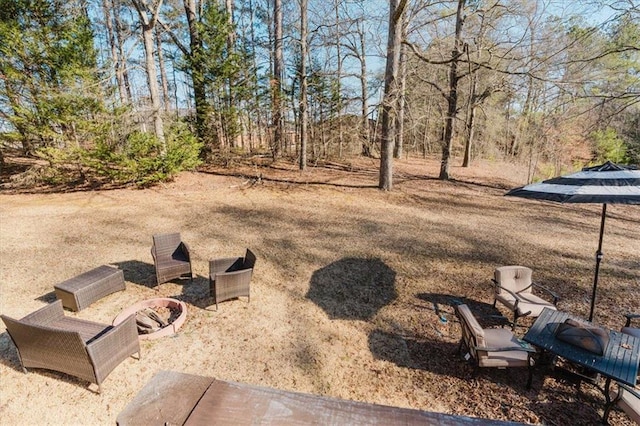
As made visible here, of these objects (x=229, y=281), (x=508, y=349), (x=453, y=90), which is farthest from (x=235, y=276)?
(x=453, y=90)

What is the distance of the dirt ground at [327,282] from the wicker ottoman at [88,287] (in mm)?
166

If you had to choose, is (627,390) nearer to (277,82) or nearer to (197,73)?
(277,82)

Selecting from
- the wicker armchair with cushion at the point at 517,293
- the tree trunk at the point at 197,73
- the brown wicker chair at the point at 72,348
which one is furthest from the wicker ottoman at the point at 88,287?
the tree trunk at the point at 197,73

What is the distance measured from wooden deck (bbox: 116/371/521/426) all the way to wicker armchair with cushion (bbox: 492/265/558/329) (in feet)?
14.2

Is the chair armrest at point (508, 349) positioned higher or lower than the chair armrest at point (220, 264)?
lower

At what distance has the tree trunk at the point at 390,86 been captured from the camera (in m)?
10.1

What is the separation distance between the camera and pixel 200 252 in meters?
6.73

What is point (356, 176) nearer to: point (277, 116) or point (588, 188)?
point (277, 116)

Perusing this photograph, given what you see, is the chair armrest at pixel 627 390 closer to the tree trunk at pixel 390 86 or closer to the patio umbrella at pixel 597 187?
the patio umbrella at pixel 597 187

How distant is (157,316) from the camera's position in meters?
4.41

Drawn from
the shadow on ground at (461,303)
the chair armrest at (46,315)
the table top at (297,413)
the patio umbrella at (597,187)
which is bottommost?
the shadow on ground at (461,303)

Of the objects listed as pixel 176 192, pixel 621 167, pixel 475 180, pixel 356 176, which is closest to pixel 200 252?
pixel 176 192

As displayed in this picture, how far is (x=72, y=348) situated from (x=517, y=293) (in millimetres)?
5976

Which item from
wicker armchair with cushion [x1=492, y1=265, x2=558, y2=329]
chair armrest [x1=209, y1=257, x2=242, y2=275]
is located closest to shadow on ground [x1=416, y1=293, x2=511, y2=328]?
wicker armchair with cushion [x1=492, y1=265, x2=558, y2=329]
